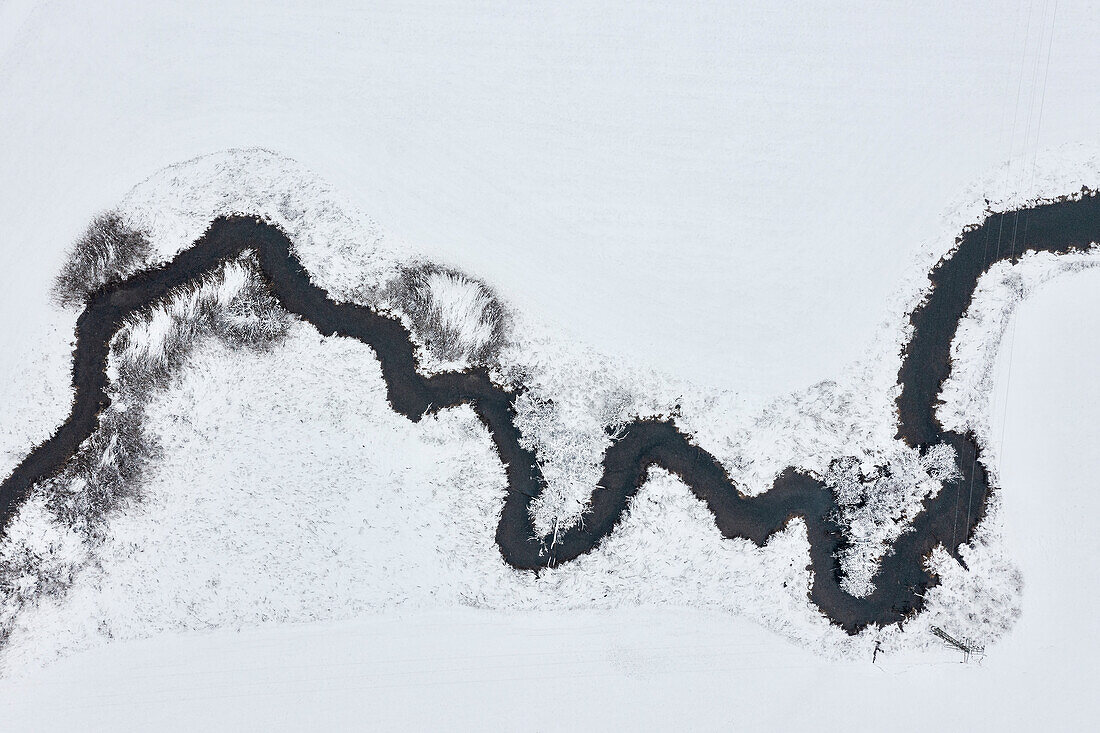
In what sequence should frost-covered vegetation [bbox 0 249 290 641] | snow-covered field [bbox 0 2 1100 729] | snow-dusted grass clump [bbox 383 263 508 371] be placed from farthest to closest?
1. snow-dusted grass clump [bbox 383 263 508 371]
2. snow-covered field [bbox 0 2 1100 729]
3. frost-covered vegetation [bbox 0 249 290 641]

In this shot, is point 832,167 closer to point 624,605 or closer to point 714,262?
point 714,262

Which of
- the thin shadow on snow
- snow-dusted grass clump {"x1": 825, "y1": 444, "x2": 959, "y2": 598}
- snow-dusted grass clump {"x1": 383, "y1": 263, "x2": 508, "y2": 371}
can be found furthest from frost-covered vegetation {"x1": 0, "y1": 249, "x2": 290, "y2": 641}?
snow-dusted grass clump {"x1": 825, "y1": 444, "x2": 959, "y2": 598}

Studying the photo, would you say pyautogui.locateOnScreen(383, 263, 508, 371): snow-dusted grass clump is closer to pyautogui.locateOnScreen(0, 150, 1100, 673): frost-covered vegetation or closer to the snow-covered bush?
pyautogui.locateOnScreen(0, 150, 1100, 673): frost-covered vegetation

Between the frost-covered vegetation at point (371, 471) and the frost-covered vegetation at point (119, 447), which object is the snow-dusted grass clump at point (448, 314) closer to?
the frost-covered vegetation at point (371, 471)

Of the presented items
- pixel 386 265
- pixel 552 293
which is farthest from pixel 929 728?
pixel 386 265

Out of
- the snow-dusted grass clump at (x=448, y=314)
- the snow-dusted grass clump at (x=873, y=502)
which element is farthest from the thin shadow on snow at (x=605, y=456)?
the snow-dusted grass clump at (x=448, y=314)

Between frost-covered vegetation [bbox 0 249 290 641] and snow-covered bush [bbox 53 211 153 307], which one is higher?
snow-covered bush [bbox 53 211 153 307]

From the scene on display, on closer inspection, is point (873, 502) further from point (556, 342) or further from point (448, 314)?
point (448, 314)
